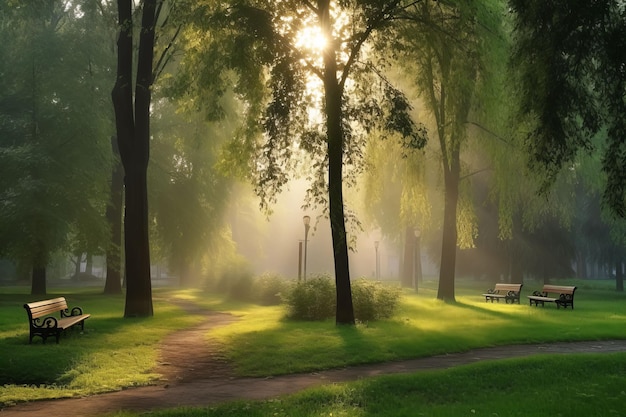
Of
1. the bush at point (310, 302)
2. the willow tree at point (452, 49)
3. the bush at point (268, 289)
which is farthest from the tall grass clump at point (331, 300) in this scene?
the bush at point (268, 289)

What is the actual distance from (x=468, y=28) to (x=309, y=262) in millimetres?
63147

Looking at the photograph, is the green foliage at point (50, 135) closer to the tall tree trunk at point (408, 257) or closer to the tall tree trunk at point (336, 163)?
the tall tree trunk at point (336, 163)

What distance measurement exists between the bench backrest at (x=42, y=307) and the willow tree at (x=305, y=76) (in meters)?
6.46

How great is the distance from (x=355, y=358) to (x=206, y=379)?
10.5 ft

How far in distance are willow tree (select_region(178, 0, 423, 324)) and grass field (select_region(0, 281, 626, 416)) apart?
9.13 feet

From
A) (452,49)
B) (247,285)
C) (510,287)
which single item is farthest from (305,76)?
(247,285)

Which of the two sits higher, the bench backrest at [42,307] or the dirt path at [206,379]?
the bench backrest at [42,307]

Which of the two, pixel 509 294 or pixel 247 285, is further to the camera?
pixel 247 285

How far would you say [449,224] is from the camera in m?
24.8

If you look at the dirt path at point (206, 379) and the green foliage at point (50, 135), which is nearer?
the dirt path at point (206, 379)

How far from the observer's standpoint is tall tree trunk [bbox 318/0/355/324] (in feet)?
51.4

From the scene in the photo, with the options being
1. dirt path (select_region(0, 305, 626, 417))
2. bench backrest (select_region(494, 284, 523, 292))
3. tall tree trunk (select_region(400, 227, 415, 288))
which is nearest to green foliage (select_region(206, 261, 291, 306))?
bench backrest (select_region(494, 284, 523, 292))

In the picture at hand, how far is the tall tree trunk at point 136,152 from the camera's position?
18734mm

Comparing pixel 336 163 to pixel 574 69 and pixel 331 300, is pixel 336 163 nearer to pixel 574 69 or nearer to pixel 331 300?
pixel 331 300
